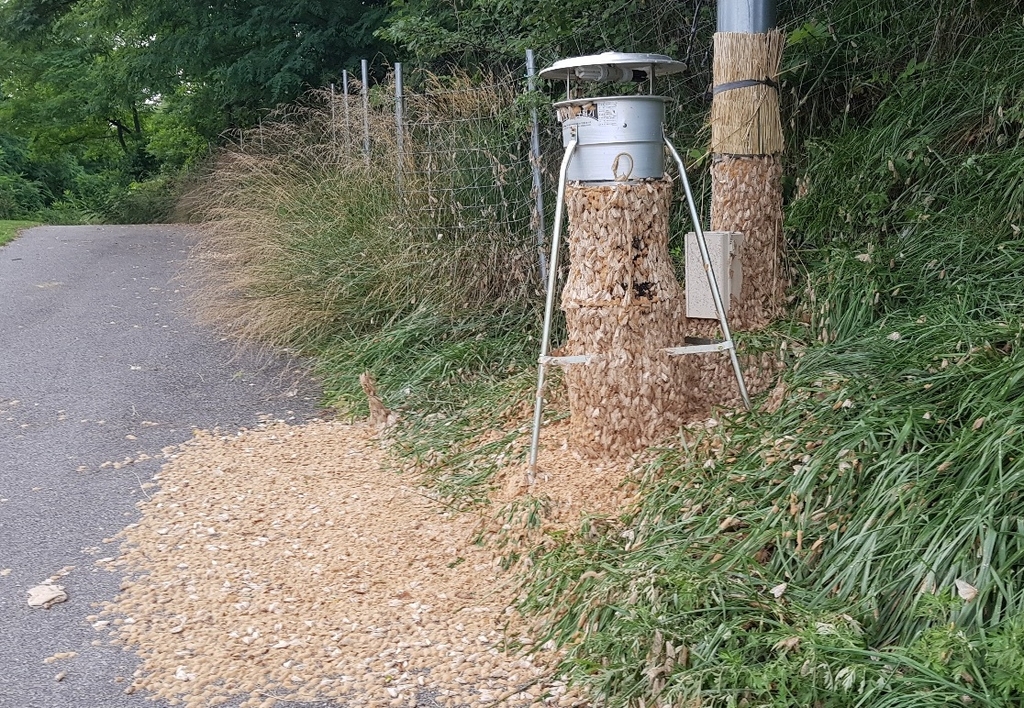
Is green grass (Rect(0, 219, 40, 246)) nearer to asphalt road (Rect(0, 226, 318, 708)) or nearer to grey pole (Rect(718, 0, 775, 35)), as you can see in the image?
asphalt road (Rect(0, 226, 318, 708))

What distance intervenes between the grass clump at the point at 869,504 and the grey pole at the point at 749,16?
904 millimetres

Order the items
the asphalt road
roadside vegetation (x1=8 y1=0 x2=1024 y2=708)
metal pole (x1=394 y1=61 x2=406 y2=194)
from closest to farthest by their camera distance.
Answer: roadside vegetation (x1=8 y1=0 x2=1024 y2=708) < the asphalt road < metal pole (x1=394 y1=61 x2=406 y2=194)

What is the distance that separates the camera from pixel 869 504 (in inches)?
110

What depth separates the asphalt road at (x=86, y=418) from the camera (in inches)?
127

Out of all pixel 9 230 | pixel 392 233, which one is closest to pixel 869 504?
pixel 392 233

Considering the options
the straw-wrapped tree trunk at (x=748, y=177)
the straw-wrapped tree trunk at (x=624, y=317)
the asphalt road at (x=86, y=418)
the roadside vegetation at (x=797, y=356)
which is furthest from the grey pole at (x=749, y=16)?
the asphalt road at (x=86, y=418)

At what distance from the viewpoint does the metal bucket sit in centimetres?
375

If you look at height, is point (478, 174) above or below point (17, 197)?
below

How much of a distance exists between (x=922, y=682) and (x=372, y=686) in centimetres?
163

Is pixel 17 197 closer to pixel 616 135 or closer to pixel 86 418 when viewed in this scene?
pixel 86 418

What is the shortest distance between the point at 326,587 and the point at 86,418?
2790 mm

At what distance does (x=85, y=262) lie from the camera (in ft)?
37.0

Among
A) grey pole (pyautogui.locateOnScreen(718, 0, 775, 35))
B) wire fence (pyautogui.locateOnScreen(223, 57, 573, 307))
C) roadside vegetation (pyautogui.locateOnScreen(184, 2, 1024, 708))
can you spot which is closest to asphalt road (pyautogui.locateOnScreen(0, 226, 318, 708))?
roadside vegetation (pyautogui.locateOnScreen(184, 2, 1024, 708))

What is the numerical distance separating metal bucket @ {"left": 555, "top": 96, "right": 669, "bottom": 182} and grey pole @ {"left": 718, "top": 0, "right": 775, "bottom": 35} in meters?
0.80
